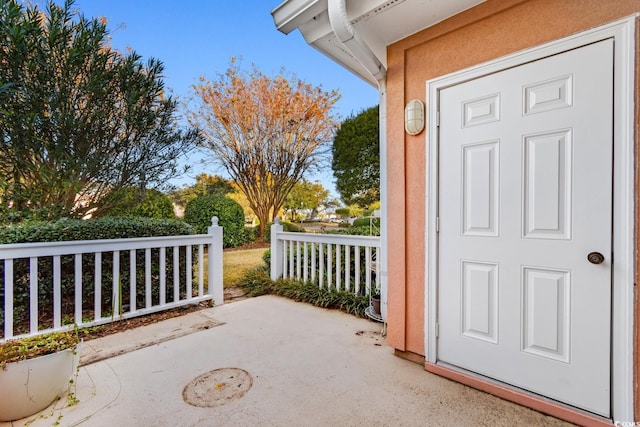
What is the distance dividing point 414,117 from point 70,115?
4.08 meters

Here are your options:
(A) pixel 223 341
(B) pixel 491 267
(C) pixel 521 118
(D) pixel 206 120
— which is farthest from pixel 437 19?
(D) pixel 206 120

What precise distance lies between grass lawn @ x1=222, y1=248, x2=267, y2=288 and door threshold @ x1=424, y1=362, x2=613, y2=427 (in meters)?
3.95

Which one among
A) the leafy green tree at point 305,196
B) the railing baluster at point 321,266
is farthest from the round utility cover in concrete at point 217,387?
the leafy green tree at point 305,196

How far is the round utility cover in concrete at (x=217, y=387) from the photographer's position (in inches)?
76.5

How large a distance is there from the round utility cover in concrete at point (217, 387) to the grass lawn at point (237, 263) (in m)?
3.03

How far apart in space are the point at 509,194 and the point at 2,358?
10.6 ft

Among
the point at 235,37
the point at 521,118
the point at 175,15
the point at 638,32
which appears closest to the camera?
the point at 638,32

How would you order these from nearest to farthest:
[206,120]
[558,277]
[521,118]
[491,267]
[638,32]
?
1. [638,32]
2. [558,277]
3. [521,118]
4. [491,267]
5. [206,120]

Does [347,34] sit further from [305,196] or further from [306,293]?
[305,196]

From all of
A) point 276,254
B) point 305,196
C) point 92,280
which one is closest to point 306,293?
point 276,254

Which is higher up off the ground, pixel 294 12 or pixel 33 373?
pixel 294 12

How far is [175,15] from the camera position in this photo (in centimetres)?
652

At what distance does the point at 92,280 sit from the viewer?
337 cm

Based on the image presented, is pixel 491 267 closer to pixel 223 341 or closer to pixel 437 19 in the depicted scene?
pixel 437 19
